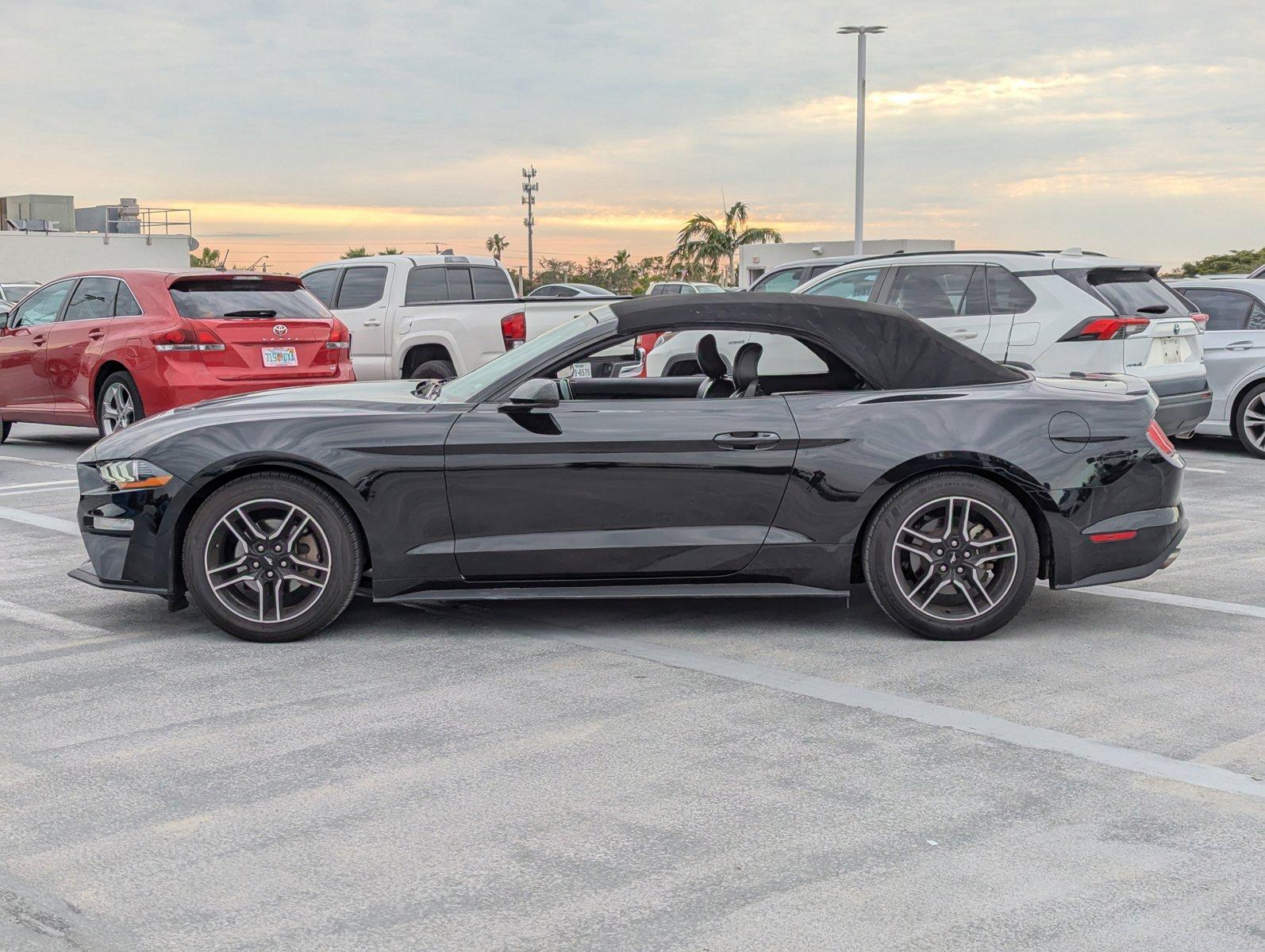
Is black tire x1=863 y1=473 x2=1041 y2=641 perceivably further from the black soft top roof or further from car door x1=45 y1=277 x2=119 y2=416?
car door x1=45 y1=277 x2=119 y2=416

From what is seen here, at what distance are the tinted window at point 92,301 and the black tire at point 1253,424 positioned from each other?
1052 cm

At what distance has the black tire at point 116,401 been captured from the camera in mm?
12649

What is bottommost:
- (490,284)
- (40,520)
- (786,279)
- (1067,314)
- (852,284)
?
(40,520)

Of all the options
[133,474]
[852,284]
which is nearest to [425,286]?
[852,284]

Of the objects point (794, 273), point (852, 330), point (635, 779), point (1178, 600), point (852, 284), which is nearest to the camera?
point (635, 779)

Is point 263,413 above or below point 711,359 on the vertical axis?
below

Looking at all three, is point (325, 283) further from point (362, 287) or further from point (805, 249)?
point (805, 249)

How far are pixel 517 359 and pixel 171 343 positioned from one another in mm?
6934

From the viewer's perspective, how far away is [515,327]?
14984mm

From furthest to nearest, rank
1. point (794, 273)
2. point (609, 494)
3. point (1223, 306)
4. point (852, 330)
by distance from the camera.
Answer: point (794, 273)
point (1223, 306)
point (852, 330)
point (609, 494)

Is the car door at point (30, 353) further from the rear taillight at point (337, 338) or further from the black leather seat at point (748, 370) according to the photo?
the black leather seat at point (748, 370)

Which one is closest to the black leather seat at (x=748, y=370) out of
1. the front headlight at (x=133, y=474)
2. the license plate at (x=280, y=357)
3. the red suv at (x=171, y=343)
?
the front headlight at (x=133, y=474)

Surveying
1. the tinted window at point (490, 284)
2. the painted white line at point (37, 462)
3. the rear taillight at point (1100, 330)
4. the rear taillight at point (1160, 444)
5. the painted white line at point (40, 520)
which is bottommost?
the painted white line at point (40, 520)

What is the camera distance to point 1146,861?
3719 mm
